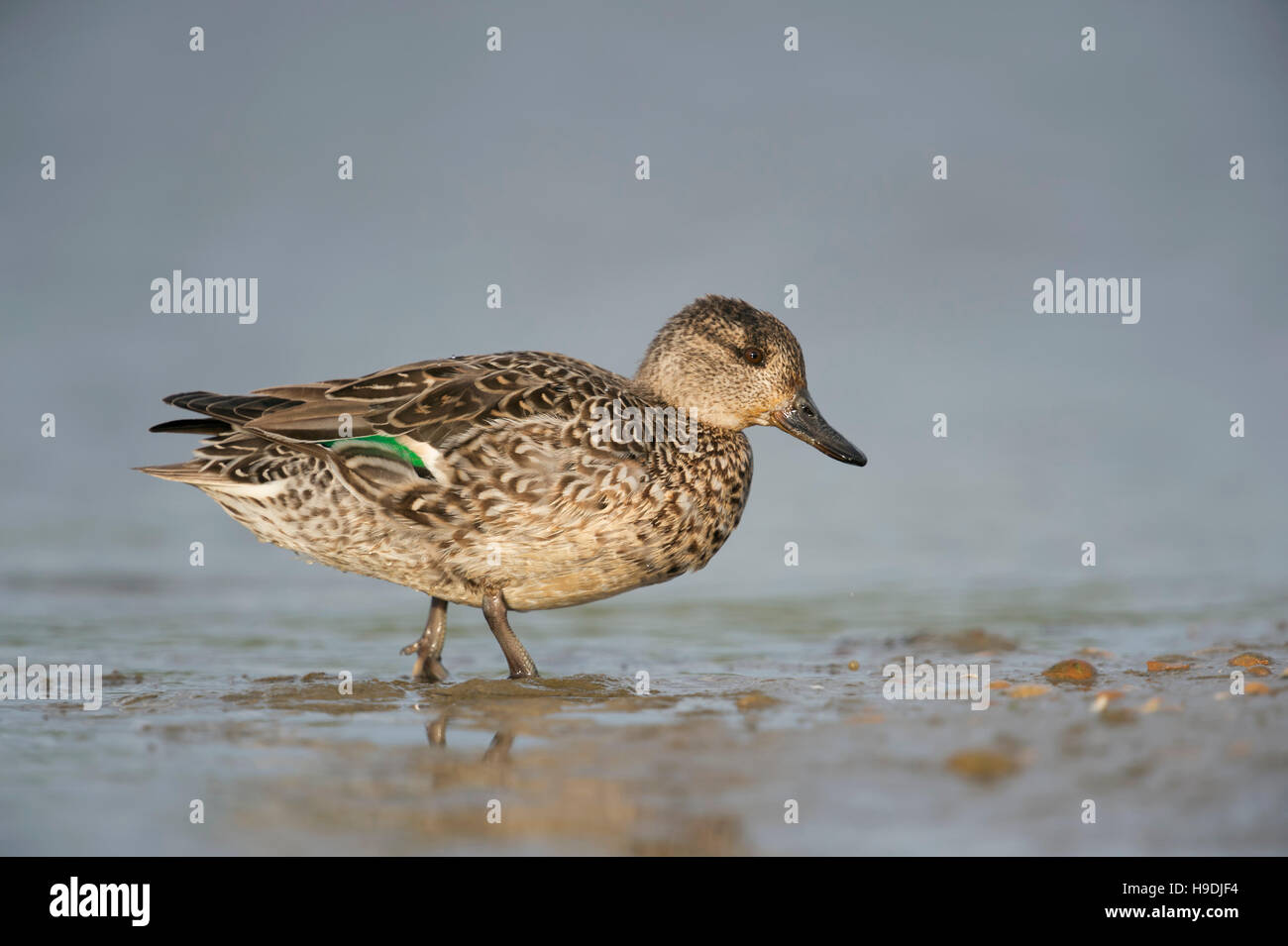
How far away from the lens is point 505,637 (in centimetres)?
505

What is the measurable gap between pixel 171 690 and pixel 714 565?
4719mm

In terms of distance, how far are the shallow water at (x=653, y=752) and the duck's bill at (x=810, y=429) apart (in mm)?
1035

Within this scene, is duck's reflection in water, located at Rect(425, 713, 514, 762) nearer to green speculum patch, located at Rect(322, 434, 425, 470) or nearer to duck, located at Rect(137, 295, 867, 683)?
duck, located at Rect(137, 295, 867, 683)

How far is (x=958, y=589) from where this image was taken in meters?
7.86

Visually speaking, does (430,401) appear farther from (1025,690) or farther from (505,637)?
(1025,690)

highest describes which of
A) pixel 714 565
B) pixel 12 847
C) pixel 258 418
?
pixel 258 418

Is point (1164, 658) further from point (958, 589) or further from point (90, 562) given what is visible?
point (90, 562)

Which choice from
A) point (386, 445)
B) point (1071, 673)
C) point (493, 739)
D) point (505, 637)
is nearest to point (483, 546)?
point (505, 637)

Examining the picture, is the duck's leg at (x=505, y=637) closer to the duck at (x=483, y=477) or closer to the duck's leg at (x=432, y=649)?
the duck at (x=483, y=477)

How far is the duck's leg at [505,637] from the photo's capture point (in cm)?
501

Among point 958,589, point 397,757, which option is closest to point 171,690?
point 397,757

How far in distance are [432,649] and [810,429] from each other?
82.4 inches

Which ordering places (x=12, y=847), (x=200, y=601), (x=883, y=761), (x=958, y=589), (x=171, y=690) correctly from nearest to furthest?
(x=12, y=847) < (x=883, y=761) < (x=171, y=690) < (x=200, y=601) < (x=958, y=589)

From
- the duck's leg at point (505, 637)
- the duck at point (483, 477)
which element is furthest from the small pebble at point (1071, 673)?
the duck's leg at point (505, 637)
